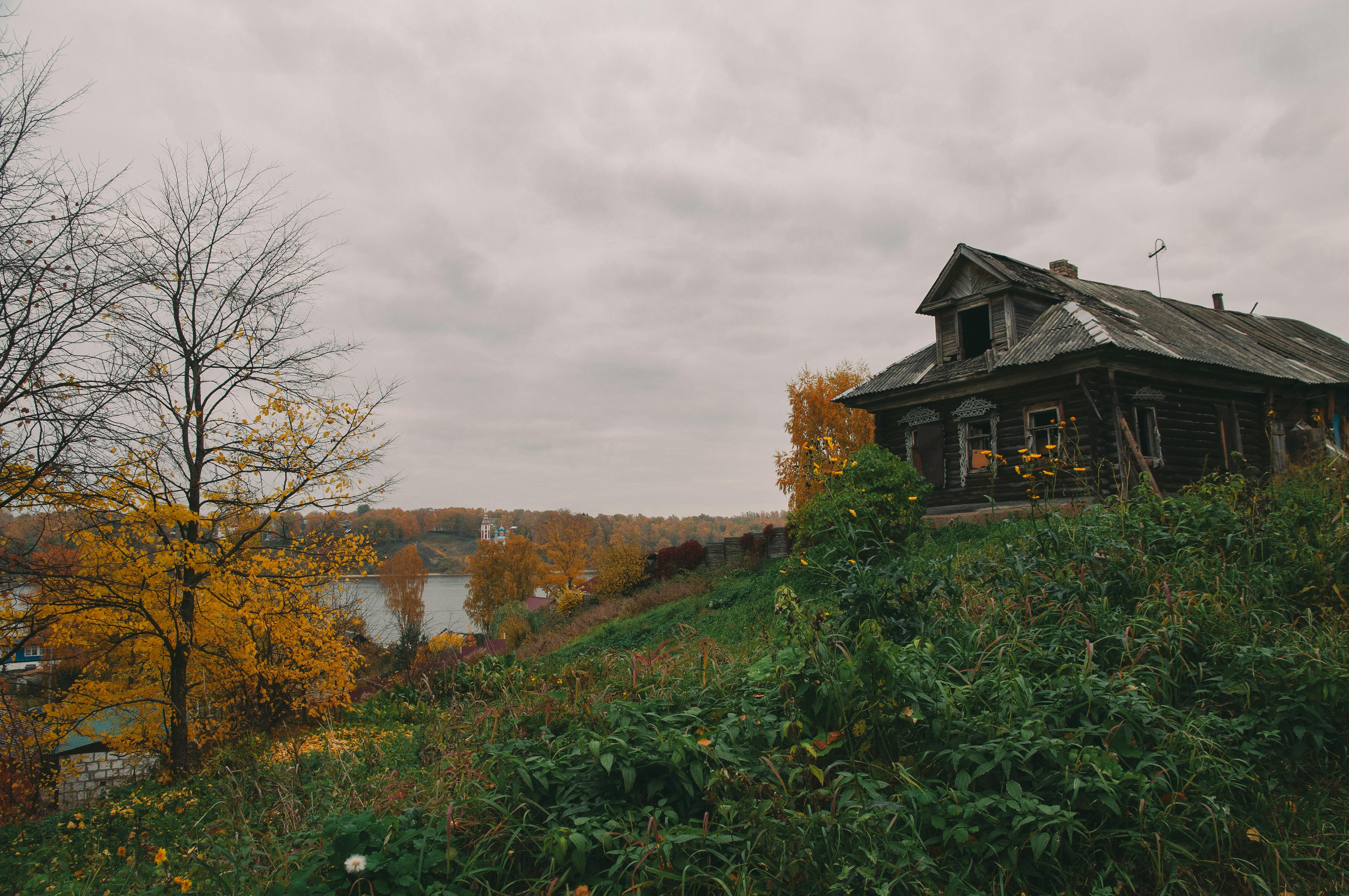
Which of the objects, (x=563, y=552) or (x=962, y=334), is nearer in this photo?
(x=962, y=334)

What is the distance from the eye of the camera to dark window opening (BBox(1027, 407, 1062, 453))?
14523 millimetres

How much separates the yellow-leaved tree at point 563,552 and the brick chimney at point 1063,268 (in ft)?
97.4

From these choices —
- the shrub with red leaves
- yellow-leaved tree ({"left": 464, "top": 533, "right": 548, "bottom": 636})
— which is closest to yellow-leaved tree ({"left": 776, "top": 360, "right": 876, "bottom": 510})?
the shrub with red leaves

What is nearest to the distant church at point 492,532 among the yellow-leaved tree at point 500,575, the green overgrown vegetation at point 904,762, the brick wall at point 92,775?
the yellow-leaved tree at point 500,575

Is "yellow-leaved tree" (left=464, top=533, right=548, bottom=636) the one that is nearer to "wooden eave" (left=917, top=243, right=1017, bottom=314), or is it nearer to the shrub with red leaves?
the shrub with red leaves

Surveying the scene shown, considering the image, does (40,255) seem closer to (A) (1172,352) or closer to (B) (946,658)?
(B) (946,658)

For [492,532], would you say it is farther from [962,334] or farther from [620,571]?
[962,334]

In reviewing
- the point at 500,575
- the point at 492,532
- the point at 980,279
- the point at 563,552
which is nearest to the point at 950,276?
the point at 980,279

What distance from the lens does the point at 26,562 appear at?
664 cm

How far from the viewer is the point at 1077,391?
1408cm

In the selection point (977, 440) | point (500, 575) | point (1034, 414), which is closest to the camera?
point (1034, 414)

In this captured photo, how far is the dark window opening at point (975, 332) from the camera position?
1677 centimetres

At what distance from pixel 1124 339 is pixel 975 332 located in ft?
13.5

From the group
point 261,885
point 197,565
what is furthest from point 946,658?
point 197,565
